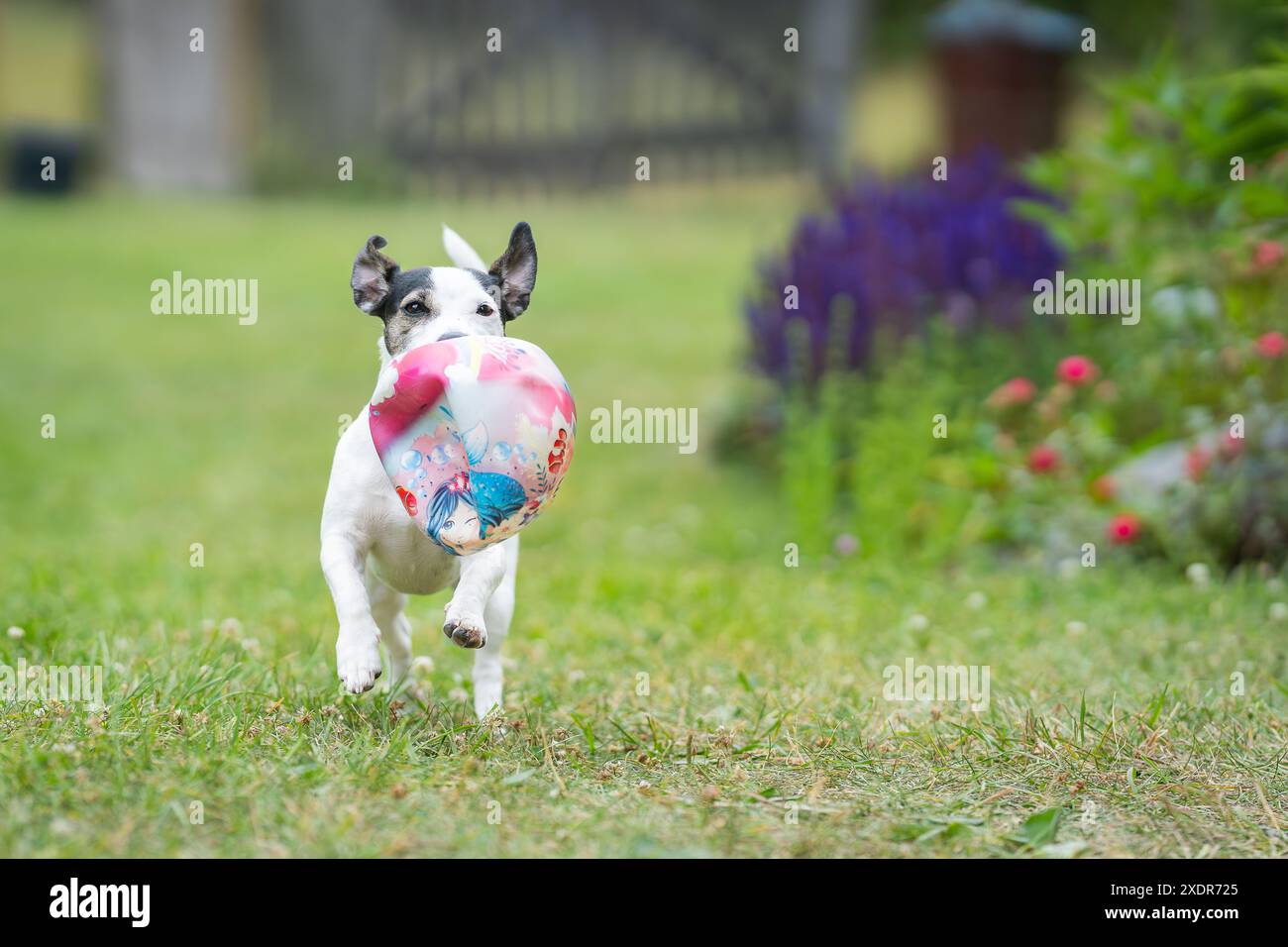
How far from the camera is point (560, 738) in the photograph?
350 centimetres

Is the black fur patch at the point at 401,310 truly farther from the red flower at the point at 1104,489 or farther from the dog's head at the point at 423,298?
the red flower at the point at 1104,489

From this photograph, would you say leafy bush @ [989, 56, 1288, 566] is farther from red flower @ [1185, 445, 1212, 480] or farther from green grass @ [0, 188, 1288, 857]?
green grass @ [0, 188, 1288, 857]

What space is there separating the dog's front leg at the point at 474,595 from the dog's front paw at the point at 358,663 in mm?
167

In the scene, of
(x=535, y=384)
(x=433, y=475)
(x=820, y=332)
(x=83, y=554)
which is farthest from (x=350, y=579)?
(x=820, y=332)

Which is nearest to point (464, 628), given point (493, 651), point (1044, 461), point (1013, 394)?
point (493, 651)

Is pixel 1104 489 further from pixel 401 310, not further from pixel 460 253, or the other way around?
pixel 401 310

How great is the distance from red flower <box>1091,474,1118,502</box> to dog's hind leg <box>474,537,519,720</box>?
10.6ft

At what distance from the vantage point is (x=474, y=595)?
3.16 m

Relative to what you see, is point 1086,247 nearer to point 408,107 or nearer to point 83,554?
point 83,554

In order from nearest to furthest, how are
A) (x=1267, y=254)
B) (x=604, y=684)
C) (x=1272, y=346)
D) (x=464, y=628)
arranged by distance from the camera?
1. (x=464, y=628)
2. (x=604, y=684)
3. (x=1272, y=346)
4. (x=1267, y=254)

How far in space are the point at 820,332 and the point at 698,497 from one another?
3.63ft

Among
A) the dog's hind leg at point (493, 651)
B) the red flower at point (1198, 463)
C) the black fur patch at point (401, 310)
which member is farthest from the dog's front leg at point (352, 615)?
the red flower at point (1198, 463)

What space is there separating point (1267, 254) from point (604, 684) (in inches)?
135

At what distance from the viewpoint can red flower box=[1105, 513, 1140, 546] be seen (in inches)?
225
